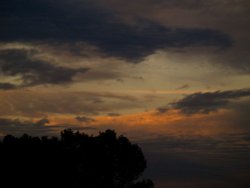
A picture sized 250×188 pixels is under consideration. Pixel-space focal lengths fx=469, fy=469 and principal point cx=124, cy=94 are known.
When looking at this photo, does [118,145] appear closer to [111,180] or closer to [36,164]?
[111,180]

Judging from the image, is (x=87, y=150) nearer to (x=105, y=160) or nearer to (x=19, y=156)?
(x=105, y=160)

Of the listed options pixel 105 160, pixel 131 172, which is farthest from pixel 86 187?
pixel 131 172

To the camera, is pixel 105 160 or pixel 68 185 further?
pixel 105 160

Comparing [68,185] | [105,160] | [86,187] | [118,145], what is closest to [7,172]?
[68,185]

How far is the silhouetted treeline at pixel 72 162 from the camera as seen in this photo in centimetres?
5228

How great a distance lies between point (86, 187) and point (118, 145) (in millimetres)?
12532

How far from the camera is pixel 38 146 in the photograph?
56000mm

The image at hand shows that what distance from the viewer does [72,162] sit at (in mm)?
58375

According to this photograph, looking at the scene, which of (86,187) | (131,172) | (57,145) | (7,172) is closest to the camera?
(7,172)

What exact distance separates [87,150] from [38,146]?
14.9 meters

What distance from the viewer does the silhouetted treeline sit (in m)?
52.3

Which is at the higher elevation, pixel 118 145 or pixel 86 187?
pixel 118 145

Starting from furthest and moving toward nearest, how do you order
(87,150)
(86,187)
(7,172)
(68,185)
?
(87,150) → (86,187) → (68,185) → (7,172)

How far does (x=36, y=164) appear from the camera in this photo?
2093 inches
